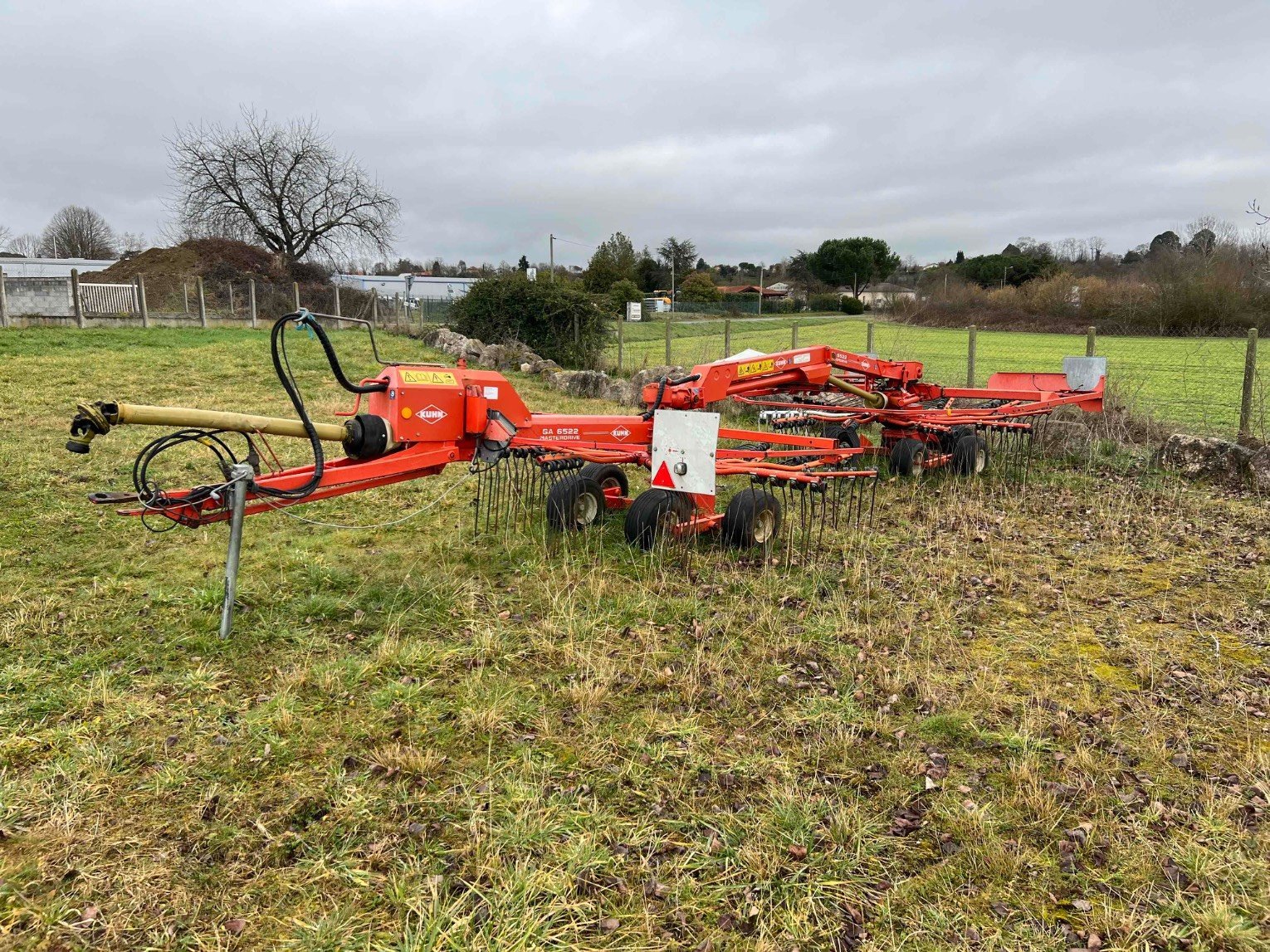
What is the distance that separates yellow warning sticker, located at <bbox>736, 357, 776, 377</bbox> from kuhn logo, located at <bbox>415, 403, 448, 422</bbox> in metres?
2.67

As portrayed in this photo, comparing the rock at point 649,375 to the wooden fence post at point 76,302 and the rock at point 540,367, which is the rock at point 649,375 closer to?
the rock at point 540,367

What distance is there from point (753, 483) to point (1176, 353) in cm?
2236

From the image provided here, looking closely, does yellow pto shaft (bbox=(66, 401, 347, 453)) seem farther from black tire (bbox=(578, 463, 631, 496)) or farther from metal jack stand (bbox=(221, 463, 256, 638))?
black tire (bbox=(578, 463, 631, 496))

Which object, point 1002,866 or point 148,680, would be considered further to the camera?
point 148,680

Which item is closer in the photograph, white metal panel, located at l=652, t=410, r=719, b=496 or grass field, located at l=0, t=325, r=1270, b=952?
grass field, located at l=0, t=325, r=1270, b=952

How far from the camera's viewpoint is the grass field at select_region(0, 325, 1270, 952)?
261 cm

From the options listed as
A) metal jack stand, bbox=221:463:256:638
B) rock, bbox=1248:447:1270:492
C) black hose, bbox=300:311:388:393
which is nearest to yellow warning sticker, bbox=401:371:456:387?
black hose, bbox=300:311:388:393

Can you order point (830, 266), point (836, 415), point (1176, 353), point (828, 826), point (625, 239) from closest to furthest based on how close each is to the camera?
point (828, 826) → point (836, 415) → point (1176, 353) → point (625, 239) → point (830, 266)

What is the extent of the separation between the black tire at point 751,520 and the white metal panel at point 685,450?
43cm

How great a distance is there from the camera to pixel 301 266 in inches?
1410

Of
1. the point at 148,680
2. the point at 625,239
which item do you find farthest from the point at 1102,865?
the point at 625,239

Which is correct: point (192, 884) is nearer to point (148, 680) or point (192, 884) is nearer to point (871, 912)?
point (148, 680)

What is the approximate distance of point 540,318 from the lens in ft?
63.5

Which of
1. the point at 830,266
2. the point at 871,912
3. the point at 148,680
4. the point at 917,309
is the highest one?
the point at 830,266
